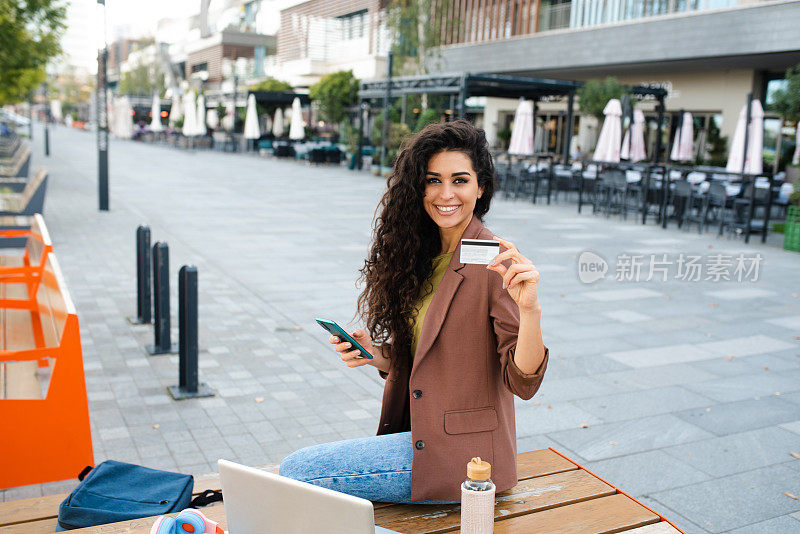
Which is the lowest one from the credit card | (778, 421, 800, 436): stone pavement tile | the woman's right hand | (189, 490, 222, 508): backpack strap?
(778, 421, 800, 436): stone pavement tile

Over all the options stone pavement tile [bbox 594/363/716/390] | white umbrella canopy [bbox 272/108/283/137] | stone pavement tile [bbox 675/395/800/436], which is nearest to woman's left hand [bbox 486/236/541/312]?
stone pavement tile [bbox 675/395/800/436]

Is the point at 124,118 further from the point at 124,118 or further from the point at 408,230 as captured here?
the point at 408,230

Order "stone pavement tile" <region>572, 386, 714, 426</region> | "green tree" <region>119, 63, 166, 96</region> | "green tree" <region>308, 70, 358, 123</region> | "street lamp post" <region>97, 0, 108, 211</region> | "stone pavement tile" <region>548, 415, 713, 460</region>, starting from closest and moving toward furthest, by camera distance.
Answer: "stone pavement tile" <region>548, 415, 713, 460</region> < "stone pavement tile" <region>572, 386, 714, 426</region> < "street lamp post" <region>97, 0, 108, 211</region> < "green tree" <region>308, 70, 358, 123</region> < "green tree" <region>119, 63, 166, 96</region>

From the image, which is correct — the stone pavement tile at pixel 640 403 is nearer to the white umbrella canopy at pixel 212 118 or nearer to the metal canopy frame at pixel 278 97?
the metal canopy frame at pixel 278 97

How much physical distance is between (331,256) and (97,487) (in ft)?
26.7

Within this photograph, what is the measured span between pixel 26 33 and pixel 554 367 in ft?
48.5

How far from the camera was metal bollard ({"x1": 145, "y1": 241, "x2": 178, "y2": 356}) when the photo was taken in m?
5.65

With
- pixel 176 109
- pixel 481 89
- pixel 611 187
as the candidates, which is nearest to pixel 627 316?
pixel 611 187

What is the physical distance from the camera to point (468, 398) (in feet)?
7.57

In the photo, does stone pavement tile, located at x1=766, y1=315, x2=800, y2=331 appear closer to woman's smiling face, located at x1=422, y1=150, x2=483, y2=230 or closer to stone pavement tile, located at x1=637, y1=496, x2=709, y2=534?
stone pavement tile, located at x1=637, y1=496, x2=709, y2=534

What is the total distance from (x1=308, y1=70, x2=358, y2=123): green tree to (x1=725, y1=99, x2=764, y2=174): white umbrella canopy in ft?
68.9

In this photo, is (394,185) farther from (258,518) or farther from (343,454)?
(258,518)

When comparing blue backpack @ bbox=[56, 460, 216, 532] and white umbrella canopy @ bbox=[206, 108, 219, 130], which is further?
white umbrella canopy @ bbox=[206, 108, 219, 130]

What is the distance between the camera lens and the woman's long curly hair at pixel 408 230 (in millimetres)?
2404
